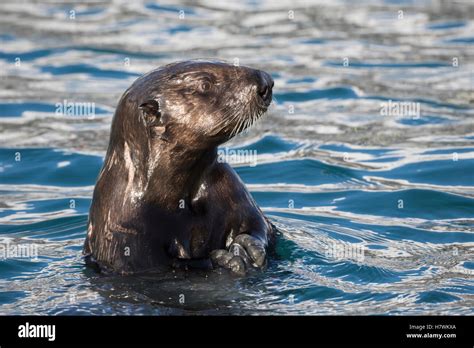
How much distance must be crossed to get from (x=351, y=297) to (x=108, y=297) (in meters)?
1.58

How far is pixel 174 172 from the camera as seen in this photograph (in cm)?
732

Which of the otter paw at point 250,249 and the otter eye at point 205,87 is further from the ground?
the otter eye at point 205,87

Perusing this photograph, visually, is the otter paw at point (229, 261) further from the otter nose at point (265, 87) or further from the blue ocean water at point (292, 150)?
the otter nose at point (265, 87)

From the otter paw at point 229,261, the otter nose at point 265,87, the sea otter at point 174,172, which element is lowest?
the otter paw at point 229,261

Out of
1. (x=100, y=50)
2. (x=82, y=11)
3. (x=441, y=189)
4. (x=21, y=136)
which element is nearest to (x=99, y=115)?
(x=21, y=136)

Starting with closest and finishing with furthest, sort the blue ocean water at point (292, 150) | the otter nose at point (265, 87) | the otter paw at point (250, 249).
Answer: the otter nose at point (265, 87) → the blue ocean water at point (292, 150) → the otter paw at point (250, 249)

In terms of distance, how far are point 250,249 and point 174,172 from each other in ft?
2.45

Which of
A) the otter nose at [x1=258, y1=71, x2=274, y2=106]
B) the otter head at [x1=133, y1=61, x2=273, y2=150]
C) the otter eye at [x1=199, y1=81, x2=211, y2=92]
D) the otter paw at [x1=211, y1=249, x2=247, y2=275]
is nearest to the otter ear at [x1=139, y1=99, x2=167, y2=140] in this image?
the otter head at [x1=133, y1=61, x2=273, y2=150]

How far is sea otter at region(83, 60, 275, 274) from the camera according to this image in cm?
720

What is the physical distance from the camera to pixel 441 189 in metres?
10.0

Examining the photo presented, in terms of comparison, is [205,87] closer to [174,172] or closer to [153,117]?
[153,117]

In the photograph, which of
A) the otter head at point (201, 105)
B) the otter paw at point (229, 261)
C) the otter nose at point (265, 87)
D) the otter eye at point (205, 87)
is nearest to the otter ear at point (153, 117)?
the otter head at point (201, 105)

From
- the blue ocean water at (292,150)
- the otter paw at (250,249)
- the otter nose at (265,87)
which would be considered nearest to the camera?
the otter nose at (265,87)

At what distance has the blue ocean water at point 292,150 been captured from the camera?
7348mm
